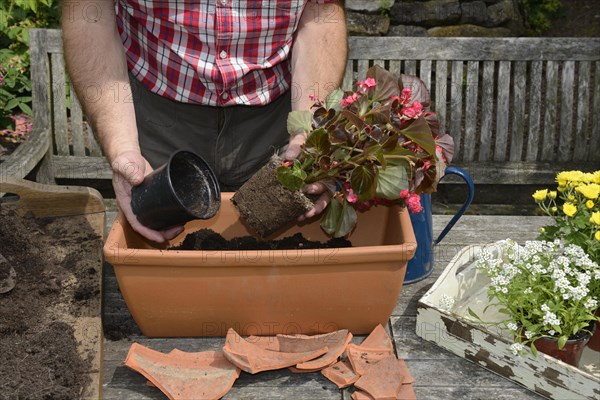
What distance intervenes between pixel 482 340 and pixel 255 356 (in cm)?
45

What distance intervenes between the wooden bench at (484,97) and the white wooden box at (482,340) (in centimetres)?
163

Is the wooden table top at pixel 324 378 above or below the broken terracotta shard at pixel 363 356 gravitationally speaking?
below

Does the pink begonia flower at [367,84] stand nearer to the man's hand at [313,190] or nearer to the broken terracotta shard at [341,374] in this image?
the man's hand at [313,190]

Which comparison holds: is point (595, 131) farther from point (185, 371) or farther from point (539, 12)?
point (185, 371)

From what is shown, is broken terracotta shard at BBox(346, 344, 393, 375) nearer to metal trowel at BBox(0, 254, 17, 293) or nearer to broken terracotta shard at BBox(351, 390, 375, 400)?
broken terracotta shard at BBox(351, 390, 375, 400)

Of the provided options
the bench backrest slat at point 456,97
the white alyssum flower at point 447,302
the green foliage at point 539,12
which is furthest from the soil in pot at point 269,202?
the green foliage at point 539,12

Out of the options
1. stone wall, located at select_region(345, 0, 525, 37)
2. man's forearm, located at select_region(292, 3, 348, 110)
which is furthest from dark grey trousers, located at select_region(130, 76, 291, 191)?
stone wall, located at select_region(345, 0, 525, 37)

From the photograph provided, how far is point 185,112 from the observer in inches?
82.3

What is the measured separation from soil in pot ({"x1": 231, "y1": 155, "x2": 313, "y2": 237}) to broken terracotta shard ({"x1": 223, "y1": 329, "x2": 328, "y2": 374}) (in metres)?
0.29

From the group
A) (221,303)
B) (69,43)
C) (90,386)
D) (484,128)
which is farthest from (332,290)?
(484,128)

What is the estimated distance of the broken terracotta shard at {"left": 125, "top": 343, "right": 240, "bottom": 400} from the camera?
132 centimetres

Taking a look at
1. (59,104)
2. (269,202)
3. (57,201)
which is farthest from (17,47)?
(269,202)

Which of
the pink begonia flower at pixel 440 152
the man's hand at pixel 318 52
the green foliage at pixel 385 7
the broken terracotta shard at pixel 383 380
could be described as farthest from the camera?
the green foliage at pixel 385 7

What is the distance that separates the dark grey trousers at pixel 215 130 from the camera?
2.09m
